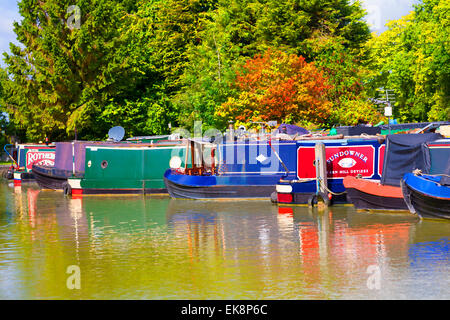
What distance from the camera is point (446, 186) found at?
19.5 m

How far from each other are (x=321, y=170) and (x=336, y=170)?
4.47 ft

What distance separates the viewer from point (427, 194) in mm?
19781

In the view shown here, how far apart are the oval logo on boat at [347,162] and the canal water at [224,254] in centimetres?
267

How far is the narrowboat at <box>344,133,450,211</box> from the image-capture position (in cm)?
2206

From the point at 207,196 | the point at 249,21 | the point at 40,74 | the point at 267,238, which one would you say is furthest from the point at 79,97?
the point at 267,238

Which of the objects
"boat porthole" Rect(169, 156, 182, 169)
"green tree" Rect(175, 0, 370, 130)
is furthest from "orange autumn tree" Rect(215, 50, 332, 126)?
"boat porthole" Rect(169, 156, 182, 169)

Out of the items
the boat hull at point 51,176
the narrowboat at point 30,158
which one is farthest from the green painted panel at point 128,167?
the narrowboat at point 30,158

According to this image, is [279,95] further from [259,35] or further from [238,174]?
[259,35]

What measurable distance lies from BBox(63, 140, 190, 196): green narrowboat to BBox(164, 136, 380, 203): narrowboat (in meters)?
2.37

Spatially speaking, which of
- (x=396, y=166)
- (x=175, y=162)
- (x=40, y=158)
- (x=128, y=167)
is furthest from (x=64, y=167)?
(x=396, y=166)

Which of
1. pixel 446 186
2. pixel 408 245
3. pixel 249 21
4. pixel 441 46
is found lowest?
pixel 408 245

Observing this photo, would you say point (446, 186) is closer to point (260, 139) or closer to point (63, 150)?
point (260, 139)

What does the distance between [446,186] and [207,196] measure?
38.6ft

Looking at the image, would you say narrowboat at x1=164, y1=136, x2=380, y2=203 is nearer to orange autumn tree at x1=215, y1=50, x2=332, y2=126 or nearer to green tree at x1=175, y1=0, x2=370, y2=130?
orange autumn tree at x1=215, y1=50, x2=332, y2=126
